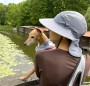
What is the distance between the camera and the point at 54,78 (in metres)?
1.93

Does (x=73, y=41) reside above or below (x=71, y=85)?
above

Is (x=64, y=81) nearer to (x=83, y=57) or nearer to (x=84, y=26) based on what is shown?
(x=83, y=57)

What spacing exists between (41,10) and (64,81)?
4527 cm

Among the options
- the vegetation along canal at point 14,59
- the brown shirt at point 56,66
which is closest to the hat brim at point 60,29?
the brown shirt at point 56,66

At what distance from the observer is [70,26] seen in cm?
194

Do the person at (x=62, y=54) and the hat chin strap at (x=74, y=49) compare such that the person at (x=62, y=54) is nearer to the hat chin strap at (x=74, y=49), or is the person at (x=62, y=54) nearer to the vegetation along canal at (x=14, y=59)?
the hat chin strap at (x=74, y=49)

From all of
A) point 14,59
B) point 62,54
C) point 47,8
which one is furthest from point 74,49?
point 47,8

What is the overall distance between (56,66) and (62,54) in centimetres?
9


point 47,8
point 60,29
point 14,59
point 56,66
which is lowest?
point 47,8

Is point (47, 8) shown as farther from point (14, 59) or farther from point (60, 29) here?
point (60, 29)

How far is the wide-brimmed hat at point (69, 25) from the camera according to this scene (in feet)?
6.32

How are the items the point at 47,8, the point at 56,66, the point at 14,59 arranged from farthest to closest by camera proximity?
the point at 47,8, the point at 14,59, the point at 56,66

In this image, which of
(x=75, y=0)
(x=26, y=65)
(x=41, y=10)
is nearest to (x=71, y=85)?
(x=26, y=65)

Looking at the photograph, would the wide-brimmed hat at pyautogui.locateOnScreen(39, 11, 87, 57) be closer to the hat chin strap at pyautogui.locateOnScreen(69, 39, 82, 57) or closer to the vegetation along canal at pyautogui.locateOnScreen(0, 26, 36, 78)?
the hat chin strap at pyautogui.locateOnScreen(69, 39, 82, 57)
